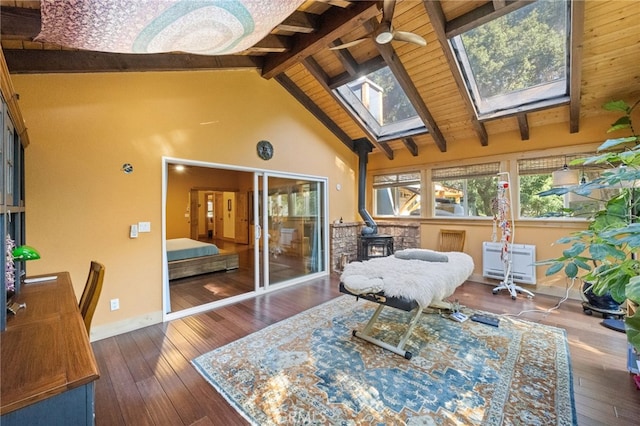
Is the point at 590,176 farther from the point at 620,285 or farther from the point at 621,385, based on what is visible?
the point at 620,285

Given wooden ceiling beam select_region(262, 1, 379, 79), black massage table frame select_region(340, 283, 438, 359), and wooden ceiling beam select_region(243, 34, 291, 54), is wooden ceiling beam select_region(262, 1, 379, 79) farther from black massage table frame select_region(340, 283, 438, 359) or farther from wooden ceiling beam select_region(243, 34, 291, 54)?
black massage table frame select_region(340, 283, 438, 359)

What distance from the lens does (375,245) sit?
5.66 metres

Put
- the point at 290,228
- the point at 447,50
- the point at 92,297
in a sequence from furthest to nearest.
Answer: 1. the point at 290,228
2. the point at 447,50
3. the point at 92,297

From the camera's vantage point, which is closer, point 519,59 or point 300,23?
point 300,23

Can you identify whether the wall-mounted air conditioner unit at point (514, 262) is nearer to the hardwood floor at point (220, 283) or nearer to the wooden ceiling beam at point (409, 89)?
the wooden ceiling beam at point (409, 89)

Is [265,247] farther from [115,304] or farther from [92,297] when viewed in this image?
[92,297]

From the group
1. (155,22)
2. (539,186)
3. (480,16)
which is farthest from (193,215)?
(539,186)

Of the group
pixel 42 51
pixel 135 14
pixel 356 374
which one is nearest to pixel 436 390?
pixel 356 374

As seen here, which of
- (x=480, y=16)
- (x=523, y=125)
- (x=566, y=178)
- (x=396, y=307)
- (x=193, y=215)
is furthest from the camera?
(x=193, y=215)

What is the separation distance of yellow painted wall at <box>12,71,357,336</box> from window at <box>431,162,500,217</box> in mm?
3992

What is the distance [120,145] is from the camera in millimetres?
3123

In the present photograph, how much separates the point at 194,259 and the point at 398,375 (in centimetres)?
464

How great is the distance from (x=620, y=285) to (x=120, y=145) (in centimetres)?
446

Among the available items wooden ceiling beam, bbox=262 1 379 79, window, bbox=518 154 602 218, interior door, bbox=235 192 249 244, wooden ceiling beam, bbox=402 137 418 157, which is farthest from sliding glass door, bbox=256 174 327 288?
window, bbox=518 154 602 218
